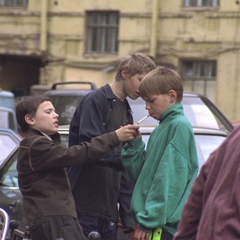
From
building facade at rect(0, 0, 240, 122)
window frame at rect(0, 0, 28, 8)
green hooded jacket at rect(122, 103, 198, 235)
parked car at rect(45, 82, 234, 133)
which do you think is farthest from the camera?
window frame at rect(0, 0, 28, 8)

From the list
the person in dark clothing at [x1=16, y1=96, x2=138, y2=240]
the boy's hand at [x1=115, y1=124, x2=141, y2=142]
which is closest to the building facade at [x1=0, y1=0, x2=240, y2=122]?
the person in dark clothing at [x1=16, y1=96, x2=138, y2=240]

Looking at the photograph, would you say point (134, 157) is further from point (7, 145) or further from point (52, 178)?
point (7, 145)

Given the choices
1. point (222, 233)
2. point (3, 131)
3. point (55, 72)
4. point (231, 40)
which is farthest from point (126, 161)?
point (55, 72)

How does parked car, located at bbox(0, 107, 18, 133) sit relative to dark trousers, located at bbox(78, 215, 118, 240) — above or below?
below

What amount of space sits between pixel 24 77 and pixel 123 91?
89.3ft

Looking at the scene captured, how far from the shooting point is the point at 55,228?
5.49 m

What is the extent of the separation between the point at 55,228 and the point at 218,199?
2370 millimetres

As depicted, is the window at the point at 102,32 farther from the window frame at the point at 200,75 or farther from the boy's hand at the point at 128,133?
the boy's hand at the point at 128,133

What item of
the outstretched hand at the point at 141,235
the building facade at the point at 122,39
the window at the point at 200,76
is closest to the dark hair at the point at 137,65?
the outstretched hand at the point at 141,235

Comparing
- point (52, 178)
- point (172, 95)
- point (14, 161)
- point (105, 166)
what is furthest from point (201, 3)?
point (172, 95)

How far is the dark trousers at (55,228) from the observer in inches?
216

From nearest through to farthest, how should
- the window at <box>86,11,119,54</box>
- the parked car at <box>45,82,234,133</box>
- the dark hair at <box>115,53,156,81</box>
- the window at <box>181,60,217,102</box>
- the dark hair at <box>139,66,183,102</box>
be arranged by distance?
the dark hair at <box>139,66,183,102</box> < the dark hair at <box>115,53,156,81</box> < the parked car at <box>45,82,234,133</box> < the window at <box>181,60,217,102</box> < the window at <box>86,11,119,54</box>

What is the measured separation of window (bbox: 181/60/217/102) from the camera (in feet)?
96.1

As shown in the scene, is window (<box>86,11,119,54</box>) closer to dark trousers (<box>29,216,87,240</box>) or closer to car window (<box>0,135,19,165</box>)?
car window (<box>0,135,19,165</box>)
